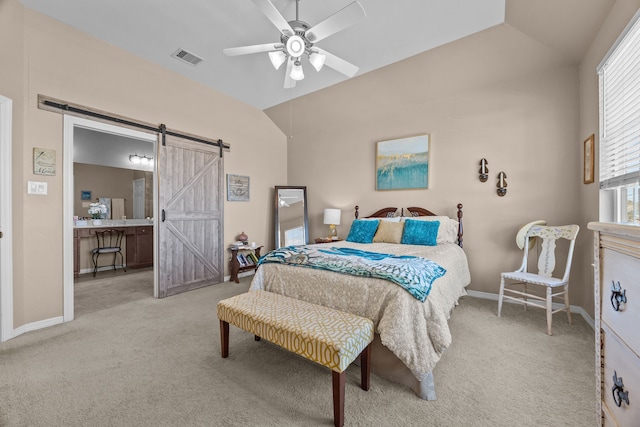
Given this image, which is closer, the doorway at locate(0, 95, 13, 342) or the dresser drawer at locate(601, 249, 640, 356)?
the dresser drawer at locate(601, 249, 640, 356)

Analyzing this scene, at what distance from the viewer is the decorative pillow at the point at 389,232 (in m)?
3.65

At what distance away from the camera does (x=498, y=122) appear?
349 centimetres

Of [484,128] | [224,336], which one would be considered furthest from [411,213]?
[224,336]

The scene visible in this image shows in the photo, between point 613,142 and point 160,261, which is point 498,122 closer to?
point 613,142

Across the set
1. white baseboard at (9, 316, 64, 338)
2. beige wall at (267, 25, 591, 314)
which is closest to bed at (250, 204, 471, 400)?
beige wall at (267, 25, 591, 314)

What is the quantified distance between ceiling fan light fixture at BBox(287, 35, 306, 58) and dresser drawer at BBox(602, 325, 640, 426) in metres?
2.55

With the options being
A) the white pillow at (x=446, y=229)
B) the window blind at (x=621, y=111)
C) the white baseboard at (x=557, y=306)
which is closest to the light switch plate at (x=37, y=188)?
the white pillow at (x=446, y=229)

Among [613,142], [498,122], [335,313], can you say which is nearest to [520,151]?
[498,122]

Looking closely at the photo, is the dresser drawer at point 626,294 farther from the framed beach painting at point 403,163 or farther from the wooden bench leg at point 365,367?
the framed beach painting at point 403,163

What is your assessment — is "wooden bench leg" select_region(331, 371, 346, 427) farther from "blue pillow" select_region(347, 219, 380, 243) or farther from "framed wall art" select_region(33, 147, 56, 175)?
"framed wall art" select_region(33, 147, 56, 175)

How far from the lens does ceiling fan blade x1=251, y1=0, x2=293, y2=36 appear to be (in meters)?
1.97

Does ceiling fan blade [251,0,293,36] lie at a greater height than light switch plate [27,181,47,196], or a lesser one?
greater

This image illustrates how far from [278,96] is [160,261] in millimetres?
3271

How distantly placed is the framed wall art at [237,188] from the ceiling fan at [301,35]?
2.44 m
